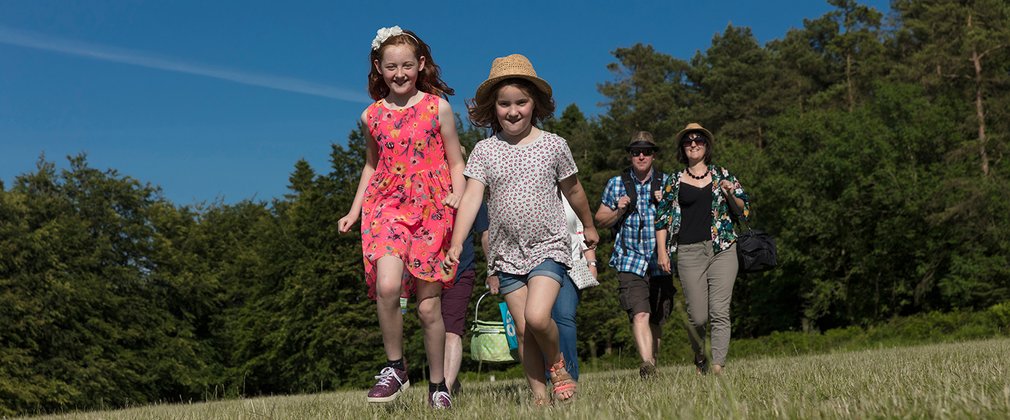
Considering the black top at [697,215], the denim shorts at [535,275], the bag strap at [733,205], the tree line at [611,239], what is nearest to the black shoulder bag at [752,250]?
the bag strap at [733,205]

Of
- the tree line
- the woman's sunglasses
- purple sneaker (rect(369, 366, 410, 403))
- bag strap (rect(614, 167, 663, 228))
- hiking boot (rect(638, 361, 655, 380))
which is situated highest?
the tree line

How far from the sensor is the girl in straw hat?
16.4ft

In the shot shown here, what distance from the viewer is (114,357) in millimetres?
45906

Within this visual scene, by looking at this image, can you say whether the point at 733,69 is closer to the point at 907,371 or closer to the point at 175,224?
the point at 175,224

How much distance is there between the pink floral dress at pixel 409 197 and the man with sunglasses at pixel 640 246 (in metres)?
2.78

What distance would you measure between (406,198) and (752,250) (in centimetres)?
360

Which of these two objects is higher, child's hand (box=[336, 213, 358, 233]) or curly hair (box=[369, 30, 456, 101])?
curly hair (box=[369, 30, 456, 101])

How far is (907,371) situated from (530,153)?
8.05 ft

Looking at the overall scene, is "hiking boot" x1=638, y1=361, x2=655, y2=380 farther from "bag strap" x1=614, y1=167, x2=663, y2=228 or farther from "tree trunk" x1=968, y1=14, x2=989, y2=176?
"tree trunk" x1=968, y1=14, x2=989, y2=176

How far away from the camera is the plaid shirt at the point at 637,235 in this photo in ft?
27.2

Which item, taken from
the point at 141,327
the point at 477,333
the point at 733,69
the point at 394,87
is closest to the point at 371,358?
the point at 141,327

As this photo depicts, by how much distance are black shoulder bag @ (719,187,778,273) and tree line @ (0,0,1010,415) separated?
92.2 feet

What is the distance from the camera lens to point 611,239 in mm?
39219

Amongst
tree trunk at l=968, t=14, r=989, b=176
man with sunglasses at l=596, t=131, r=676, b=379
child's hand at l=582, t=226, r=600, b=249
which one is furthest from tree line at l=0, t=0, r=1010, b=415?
child's hand at l=582, t=226, r=600, b=249
